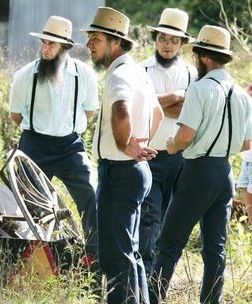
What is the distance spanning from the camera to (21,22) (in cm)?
2070

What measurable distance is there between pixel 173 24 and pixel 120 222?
8.18 ft

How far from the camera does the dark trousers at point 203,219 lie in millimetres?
7887

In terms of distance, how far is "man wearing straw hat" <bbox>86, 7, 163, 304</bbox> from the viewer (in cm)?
738

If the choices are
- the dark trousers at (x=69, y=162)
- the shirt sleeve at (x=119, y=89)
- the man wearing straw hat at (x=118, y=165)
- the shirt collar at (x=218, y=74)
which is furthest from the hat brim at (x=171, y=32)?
the shirt sleeve at (x=119, y=89)

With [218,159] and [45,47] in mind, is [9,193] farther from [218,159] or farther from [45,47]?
[218,159]

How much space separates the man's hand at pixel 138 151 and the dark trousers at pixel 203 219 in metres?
0.74

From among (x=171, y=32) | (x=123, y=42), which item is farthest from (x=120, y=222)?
(x=171, y=32)

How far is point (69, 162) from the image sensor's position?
31.4ft

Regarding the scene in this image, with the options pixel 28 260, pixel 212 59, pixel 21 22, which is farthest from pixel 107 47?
pixel 21 22

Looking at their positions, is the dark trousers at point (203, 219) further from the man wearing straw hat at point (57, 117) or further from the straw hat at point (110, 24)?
the man wearing straw hat at point (57, 117)

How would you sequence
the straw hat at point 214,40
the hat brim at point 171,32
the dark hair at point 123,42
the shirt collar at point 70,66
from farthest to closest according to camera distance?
the shirt collar at point 70,66 → the hat brim at point 171,32 → the straw hat at point 214,40 → the dark hair at point 123,42

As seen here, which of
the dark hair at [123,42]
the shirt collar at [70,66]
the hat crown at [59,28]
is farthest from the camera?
the hat crown at [59,28]

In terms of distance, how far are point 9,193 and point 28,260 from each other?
1.14m

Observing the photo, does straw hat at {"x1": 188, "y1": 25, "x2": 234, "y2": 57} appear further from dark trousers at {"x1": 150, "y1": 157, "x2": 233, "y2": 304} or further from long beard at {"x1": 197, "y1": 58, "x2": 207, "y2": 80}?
dark trousers at {"x1": 150, "y1": 157, "x2": 233, "y2": 304}
